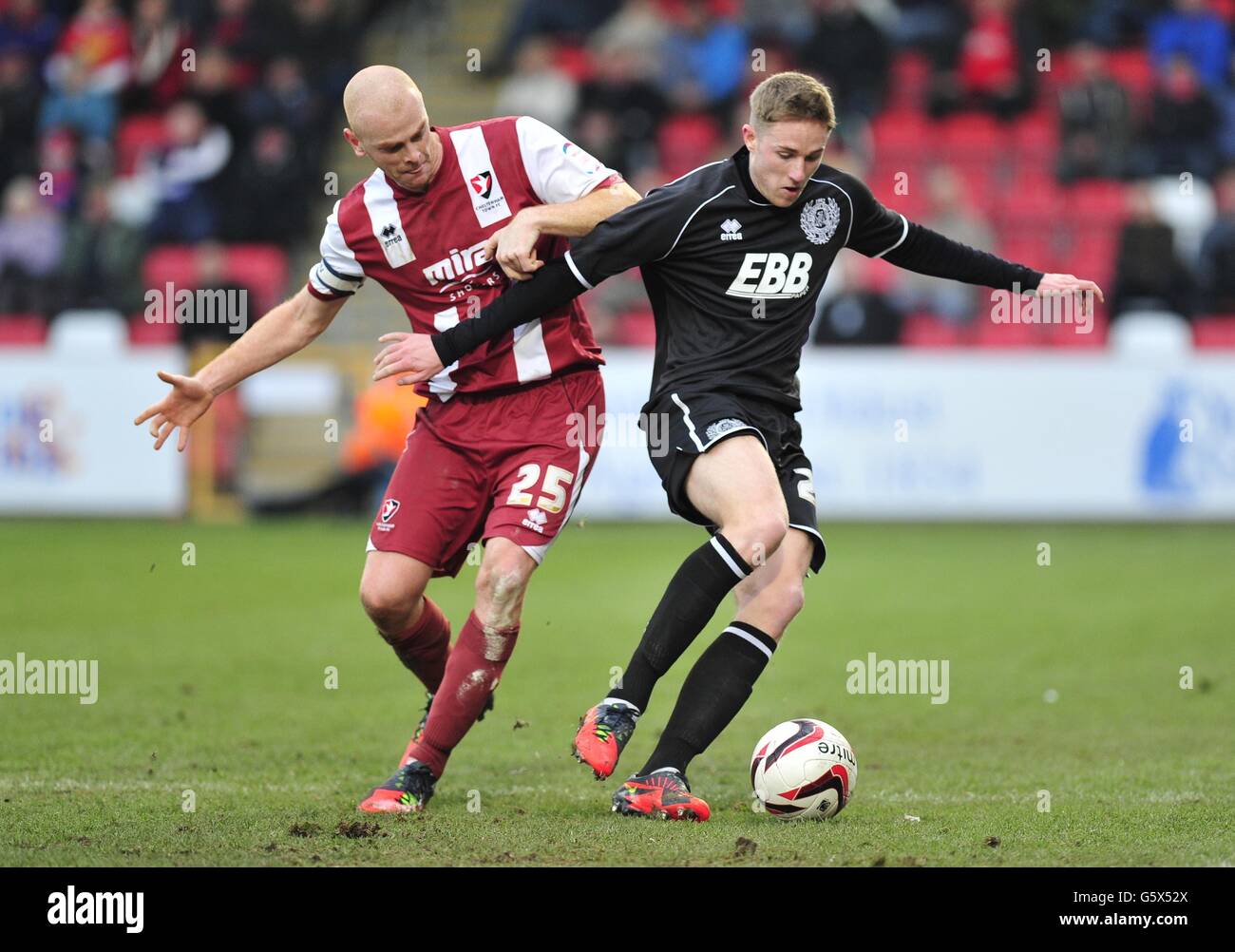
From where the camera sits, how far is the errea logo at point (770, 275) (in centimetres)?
572

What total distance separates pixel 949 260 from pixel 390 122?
2.05 meters

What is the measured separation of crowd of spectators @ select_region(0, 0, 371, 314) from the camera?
1800cm

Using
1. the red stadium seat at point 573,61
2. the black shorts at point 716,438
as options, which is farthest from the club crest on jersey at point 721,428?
the red stadium seat at point 573,61

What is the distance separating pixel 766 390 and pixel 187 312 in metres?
12.2

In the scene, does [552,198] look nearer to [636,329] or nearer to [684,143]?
[636,329]

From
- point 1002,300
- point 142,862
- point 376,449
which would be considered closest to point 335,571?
point 376,449

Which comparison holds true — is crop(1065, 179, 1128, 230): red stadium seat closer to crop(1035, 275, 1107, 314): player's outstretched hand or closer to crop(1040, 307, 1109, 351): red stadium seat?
crop(1040, 307, 1109, 351): red stadium seat

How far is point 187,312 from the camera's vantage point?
17.0 m

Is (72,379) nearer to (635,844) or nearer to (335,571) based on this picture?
(335,571)

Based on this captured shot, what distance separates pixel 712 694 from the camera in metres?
5.58

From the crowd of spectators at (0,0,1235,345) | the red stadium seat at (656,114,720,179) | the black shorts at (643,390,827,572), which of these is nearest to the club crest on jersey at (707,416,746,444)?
the black shorts at (643,390,827,572)

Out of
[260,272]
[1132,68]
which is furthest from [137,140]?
[1132,68]

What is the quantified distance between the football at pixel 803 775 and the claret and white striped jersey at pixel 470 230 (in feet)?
5.06

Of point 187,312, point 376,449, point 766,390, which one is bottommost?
point 766,390
